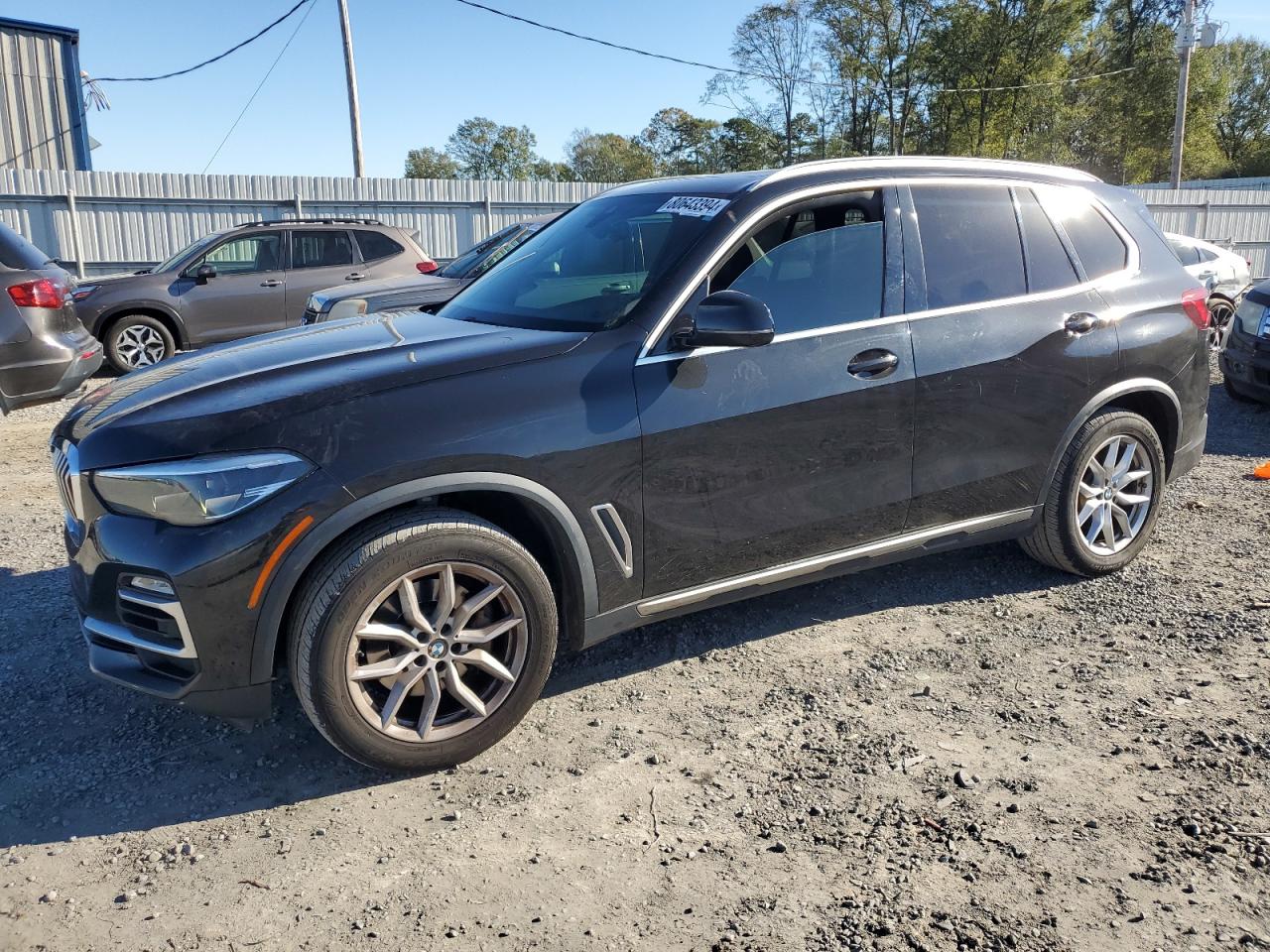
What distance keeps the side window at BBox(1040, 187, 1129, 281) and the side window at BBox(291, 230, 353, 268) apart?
9571mm

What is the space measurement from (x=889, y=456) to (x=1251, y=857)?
1.75m

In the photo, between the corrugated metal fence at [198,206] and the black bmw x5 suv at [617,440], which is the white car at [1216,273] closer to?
the black bmw x5 suv at [617,440]

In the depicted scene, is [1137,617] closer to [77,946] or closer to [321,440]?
[321,440]

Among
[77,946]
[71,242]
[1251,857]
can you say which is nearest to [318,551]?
[77,946]

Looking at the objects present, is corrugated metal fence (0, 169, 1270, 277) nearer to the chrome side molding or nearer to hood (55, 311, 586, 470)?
hood (55, 311, 586, 470)

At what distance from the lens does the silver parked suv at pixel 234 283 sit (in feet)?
37.2

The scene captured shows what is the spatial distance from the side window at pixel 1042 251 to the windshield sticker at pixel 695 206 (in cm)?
154

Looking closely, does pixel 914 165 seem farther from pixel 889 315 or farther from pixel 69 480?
pixel 69 480

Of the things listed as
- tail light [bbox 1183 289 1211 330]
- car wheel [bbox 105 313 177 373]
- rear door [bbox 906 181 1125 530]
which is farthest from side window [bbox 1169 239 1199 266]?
car wheel [bbox 105 313 177 373]

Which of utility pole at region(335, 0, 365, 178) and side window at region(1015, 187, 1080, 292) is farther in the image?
utility pole at region(335, 0, 365, 178)

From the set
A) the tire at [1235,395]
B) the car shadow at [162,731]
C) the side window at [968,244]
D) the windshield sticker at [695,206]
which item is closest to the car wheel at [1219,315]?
the tire at [1235,395]

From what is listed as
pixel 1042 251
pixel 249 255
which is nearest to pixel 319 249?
pixel 249 255

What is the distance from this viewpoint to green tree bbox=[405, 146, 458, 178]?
286ft

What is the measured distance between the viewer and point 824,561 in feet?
12.7
